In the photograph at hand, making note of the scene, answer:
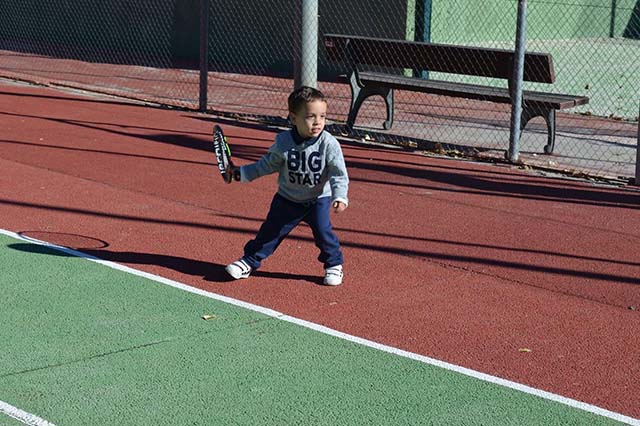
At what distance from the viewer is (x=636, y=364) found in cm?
573

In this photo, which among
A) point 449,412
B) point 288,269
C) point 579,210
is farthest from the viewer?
point 579,210

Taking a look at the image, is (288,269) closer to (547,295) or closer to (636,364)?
(547,295)

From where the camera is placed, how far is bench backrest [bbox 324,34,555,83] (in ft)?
40.3

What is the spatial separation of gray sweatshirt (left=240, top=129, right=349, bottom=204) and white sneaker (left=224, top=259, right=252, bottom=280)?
0.51 m

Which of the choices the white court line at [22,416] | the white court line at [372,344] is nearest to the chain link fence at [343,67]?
the white court line at [372,344]

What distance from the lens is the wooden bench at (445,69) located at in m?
12.3

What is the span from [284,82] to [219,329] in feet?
46.5

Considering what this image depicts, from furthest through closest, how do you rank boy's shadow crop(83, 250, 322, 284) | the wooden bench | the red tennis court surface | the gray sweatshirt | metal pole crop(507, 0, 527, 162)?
the wooden bench, metal pole crop(507, 0, 527, 162), boy's shadow crop(83, 250, 322, 284), the gray sweatshirt, the red tennis court surface

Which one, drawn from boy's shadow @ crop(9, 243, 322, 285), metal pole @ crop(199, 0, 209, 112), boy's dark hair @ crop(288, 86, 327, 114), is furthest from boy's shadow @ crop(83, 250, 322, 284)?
metal pole @ crop(199, 0, 209, 112)

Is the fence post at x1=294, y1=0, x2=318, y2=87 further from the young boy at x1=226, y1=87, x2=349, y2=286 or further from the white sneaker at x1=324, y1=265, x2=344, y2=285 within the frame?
the white sneaker at x1=324, y1=265, x2=344, y2=285

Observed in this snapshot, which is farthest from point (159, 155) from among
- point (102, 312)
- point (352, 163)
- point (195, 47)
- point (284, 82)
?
point (195, 47)

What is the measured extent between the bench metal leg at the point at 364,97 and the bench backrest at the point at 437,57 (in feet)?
0.98

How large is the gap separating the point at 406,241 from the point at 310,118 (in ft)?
6.08

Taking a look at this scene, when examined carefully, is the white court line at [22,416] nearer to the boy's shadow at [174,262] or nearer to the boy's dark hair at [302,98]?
the boy's shadow at [174,262]
